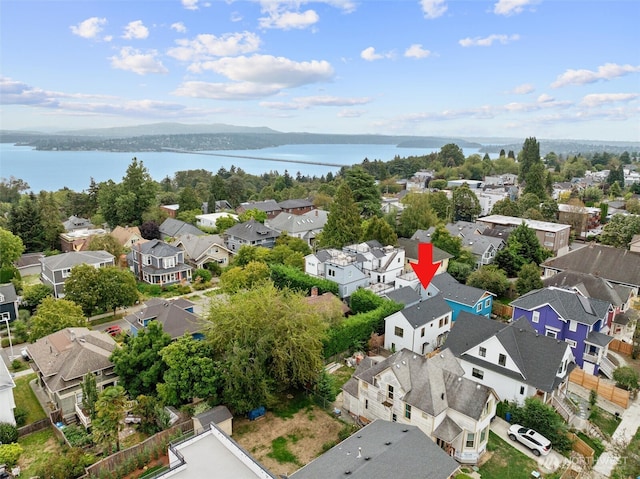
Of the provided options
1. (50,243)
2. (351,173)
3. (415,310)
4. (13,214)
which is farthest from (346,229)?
(13,214)

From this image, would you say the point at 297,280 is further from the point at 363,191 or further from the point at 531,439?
the point at 363,191

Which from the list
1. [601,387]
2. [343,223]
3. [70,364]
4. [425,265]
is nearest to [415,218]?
[343,223]

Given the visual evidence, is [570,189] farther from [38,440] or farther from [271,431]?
[38,440]

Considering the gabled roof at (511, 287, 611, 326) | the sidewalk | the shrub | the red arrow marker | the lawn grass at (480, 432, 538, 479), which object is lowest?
the sidewalk

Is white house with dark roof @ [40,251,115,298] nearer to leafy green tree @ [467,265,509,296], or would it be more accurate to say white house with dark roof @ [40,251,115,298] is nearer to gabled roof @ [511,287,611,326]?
Result: leafy green tree @ [467,265,509,296]

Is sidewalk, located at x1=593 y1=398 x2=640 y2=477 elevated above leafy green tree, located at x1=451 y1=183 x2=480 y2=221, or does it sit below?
below

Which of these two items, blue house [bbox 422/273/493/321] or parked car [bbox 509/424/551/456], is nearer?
parked car [bbox 509/424/551/456]

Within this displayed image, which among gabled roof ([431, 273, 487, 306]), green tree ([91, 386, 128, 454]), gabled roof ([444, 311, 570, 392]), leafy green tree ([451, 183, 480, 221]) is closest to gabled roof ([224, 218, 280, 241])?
gabled roof ([431, 273, 487, 306])
